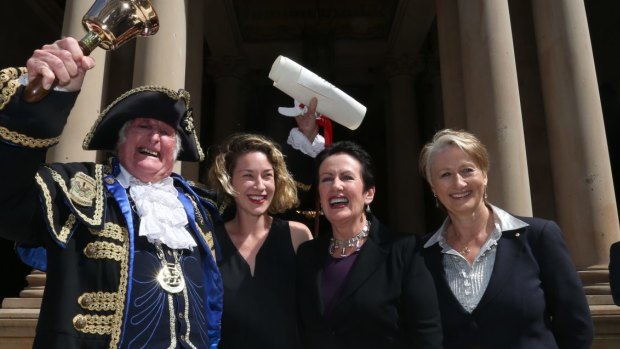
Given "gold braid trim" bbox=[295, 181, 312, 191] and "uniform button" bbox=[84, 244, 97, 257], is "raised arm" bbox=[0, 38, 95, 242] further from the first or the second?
"gold braid trim" bbox=[295, 181, 312, 191]

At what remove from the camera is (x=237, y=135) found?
3830 mm

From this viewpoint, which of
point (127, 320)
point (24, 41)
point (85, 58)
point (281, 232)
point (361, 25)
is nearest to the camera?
point (85, 58)

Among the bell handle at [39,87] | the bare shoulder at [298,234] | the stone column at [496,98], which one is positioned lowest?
the bare shoulder at [298,234]

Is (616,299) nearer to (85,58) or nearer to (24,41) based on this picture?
(85,58)

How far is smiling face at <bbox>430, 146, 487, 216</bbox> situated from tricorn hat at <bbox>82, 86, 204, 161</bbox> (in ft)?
5.46

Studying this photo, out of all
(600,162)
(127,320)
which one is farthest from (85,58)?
(600,162)

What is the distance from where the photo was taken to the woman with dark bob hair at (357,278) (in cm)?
298

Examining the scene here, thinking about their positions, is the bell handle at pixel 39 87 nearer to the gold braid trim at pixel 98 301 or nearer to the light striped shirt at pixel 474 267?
the gold braid trim at pixel 98 301

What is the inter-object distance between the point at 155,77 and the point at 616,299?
6300 mm

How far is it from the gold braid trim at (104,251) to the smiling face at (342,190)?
123cm

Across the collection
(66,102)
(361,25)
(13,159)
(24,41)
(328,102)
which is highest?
(361,25)

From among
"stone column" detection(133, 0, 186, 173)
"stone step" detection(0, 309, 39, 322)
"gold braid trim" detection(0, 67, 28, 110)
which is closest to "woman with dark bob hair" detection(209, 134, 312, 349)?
"gold braid trim" detection(0, 67, 28, 110)

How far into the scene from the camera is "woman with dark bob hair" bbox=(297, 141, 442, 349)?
2984 millimetres

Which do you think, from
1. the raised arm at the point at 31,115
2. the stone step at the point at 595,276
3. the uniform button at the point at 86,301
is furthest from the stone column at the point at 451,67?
the raised arm at the point at 31,115
